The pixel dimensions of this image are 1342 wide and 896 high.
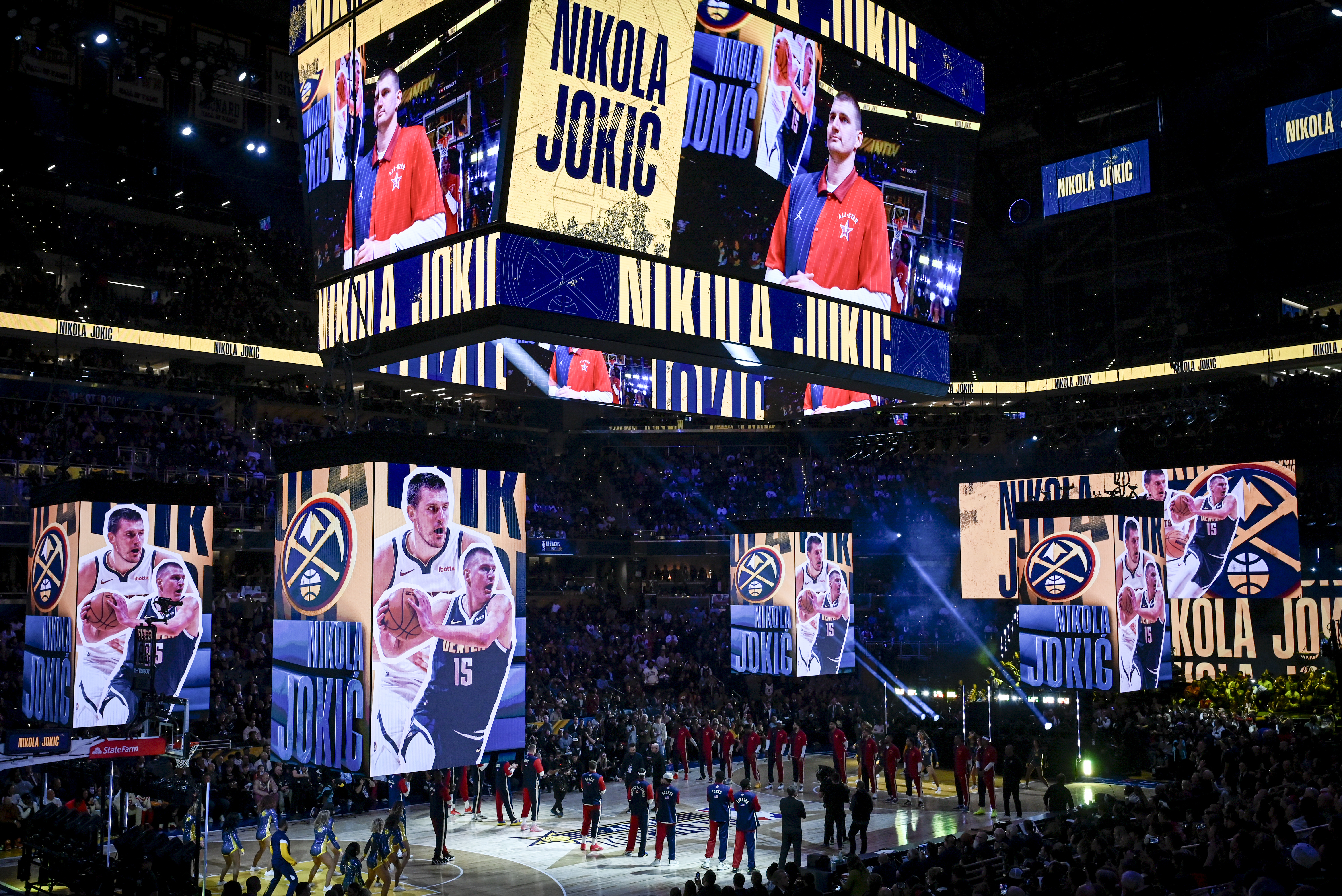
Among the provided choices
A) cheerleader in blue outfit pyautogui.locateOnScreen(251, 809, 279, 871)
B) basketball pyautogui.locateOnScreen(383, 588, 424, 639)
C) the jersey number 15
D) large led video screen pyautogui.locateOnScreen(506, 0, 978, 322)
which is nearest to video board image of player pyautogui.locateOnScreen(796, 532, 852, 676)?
cheerleader in blue outfit pyautogui.locateOnScreen(251, 809, 279, 871)

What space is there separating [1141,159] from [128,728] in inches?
920

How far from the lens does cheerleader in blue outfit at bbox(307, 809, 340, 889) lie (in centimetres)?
1570

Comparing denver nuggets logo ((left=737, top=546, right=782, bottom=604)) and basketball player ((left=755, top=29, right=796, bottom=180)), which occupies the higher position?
basketball player ((left=755, top=29, right=796, bottom=180))

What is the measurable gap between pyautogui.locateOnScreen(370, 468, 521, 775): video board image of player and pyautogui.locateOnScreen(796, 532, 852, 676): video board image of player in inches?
506

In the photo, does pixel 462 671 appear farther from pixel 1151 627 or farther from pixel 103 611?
pixel 1151 627

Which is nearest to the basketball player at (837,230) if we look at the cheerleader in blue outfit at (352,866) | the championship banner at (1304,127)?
the cheerleader in blue outfit at (352,866)

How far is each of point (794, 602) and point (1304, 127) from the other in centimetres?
1500

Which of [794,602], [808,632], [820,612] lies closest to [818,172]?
[794,602]

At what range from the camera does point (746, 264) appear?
10281mm

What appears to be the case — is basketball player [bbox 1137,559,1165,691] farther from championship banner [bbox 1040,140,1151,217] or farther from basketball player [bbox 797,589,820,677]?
championship banner [bbox 1040,140,1151,217]

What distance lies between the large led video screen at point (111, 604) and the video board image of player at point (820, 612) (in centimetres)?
1098

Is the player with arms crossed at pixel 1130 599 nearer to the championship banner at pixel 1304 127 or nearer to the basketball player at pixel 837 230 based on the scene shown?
the basketball player at pixel 837 230

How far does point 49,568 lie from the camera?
56.0 ft

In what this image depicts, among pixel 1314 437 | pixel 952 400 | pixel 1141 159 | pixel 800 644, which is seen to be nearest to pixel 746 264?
pixel 800 644
